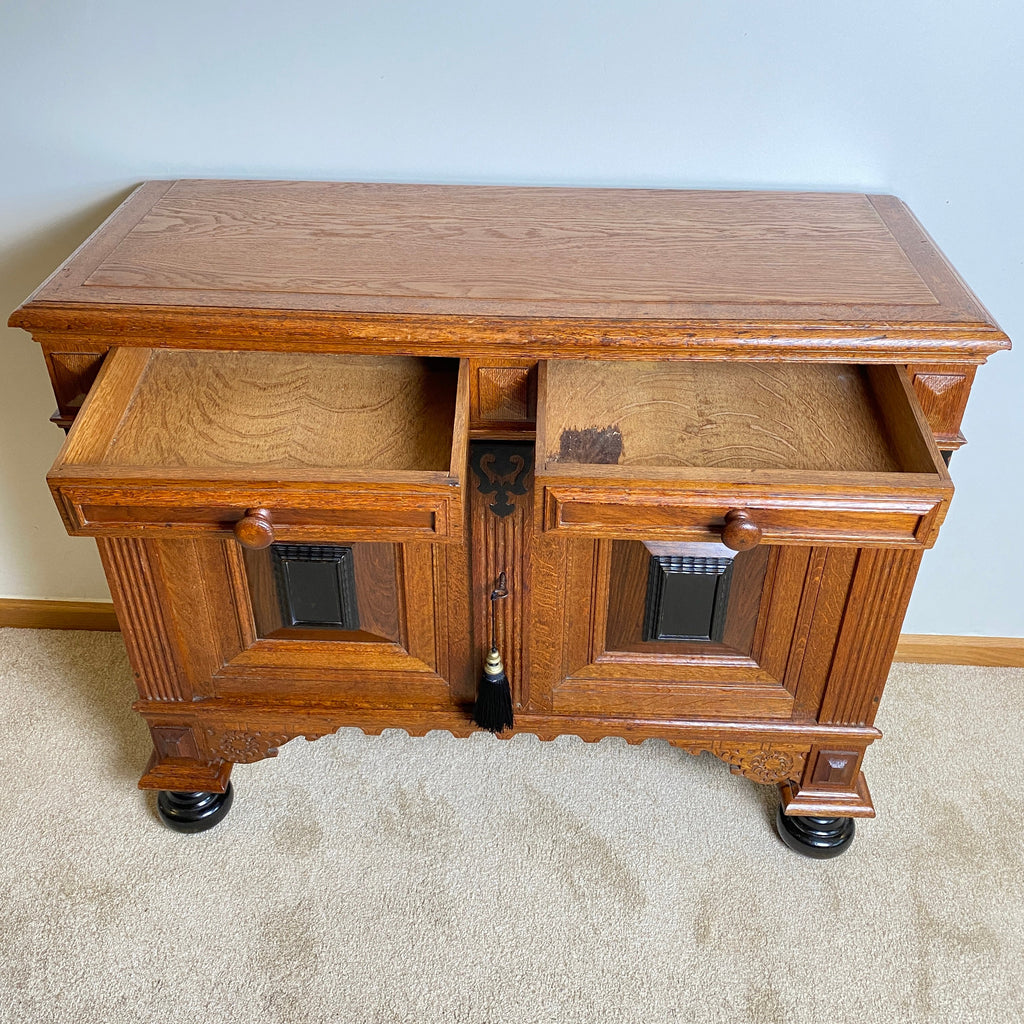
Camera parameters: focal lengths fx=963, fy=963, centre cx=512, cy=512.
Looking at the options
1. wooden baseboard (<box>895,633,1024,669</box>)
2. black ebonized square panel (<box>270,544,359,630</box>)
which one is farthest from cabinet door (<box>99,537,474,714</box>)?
wooden baseboard (<box>895,633,1024,669</box>)

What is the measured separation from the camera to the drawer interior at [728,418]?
853 mm

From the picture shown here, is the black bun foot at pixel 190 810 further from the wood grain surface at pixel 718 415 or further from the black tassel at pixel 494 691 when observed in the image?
the wood grain surface at pixel 718 415

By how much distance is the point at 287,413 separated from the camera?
91 cm

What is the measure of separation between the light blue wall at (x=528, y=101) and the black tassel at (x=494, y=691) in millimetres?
496

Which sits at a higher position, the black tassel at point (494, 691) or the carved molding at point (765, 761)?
the black tassel at point (494, 691)

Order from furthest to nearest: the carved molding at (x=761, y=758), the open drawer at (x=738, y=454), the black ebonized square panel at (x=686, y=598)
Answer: the carved molding at (x=761, y=758) < the black ebonized square panel at (x=686, y=598) < the open drawer at (x=738, y=454)

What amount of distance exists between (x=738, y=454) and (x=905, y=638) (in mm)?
717

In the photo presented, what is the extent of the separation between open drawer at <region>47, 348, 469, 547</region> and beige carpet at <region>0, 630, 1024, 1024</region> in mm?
507

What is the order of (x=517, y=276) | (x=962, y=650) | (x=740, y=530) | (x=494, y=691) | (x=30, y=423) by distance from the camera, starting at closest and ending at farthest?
(x=740, y=530), (x=517, y=276), (x=494, y=691), (x=30, y=423), (x=962, y=650)

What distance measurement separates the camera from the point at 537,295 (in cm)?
87

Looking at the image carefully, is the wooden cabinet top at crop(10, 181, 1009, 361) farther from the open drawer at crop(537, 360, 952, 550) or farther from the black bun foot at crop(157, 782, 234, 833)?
the black bun foot at crop(157, 782, 234, 833)

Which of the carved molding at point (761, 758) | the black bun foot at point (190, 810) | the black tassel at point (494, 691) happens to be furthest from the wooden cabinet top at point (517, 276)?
the black bun foot at point (190, 810)

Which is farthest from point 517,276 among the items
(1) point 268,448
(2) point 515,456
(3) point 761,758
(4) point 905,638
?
(4) point 905,638

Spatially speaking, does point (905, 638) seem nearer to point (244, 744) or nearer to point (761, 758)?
point (761, 758)
